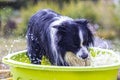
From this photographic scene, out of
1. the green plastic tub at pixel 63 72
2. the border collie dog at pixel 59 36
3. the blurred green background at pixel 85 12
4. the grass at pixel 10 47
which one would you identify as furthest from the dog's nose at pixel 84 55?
the blurred green background at pixel 85 12

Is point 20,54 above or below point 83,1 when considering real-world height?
below

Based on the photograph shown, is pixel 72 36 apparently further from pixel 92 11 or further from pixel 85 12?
pixel 92 11

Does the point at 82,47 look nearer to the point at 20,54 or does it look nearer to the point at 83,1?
the point at 20,54

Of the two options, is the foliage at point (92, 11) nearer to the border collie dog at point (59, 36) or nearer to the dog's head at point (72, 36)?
the border collie dog at point (59, 36)

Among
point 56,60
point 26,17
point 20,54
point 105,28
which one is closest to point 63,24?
point 56,60

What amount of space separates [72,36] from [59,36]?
163 millimetres

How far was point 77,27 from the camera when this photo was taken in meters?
3.90

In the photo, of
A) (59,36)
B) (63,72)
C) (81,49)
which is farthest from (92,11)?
(63,72)

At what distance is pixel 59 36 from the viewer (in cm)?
396

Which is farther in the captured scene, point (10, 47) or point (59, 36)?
point (10, 47)

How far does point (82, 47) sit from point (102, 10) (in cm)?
1008

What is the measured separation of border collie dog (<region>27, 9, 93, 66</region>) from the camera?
3840 millimetres

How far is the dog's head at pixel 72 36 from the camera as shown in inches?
151

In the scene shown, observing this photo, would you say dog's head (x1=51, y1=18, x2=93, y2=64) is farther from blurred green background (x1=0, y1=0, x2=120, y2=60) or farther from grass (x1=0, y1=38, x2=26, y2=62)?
blurred green background (x1=0, y1=0, x2=120, y2=60)
